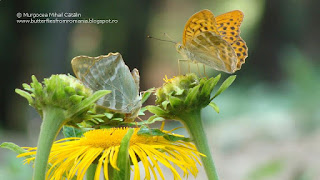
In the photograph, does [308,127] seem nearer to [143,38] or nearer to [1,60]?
[143,38]

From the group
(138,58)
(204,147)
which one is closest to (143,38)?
(138,58)

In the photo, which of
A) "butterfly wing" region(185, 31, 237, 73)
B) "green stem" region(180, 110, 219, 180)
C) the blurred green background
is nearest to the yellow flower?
"green stem" region(180, 110, 219, 180)

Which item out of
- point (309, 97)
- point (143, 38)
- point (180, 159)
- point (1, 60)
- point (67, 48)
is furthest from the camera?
point (143, 38)

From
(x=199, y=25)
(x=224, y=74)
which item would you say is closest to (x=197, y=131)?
(x=199, y=25)

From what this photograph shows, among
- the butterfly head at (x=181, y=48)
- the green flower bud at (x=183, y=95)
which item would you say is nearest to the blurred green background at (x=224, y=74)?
the butterfly head at (x=181, y=48)

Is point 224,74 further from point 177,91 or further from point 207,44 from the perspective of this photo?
point 177,91

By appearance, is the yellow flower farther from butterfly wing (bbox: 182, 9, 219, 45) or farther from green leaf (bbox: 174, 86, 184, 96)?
butterfly wing (bbox: 182, 9, 219, 45)
